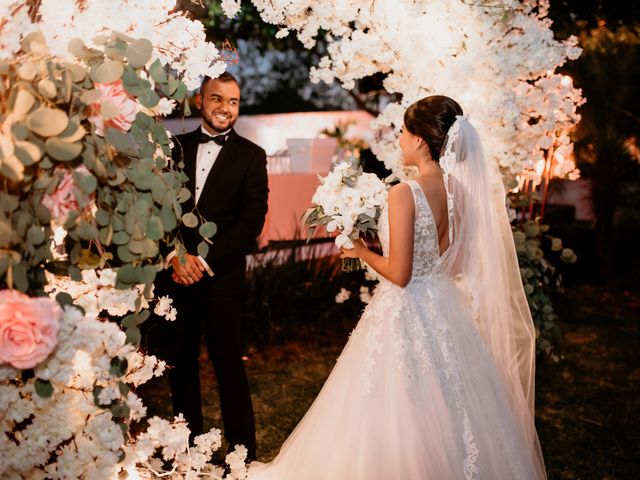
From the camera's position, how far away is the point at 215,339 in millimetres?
3271

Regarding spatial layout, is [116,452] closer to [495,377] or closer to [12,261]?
[12,261]

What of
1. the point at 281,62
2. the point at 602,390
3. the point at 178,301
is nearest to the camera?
the point at 178,301

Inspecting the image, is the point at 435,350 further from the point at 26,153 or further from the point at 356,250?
the point at 26,153

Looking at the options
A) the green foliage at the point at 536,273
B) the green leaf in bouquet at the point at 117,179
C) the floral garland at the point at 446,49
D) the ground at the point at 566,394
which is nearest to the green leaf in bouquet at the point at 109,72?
the green leaf in bouquet at the point at 117,179

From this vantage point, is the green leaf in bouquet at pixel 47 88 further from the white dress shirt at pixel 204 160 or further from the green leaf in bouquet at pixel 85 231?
the white dress shirt at pixel 204 160

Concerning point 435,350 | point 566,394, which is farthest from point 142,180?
point 566,394

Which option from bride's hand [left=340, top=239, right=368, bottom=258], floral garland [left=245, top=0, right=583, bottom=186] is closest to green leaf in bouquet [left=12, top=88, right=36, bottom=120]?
bride's hand [left=340, top=239, right=368, bottom=258]

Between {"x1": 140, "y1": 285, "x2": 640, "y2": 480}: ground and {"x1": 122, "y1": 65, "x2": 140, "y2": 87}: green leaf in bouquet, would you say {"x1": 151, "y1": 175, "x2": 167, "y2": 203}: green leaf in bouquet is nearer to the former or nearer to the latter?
{"x1": 122, "y1": 65, "x2": 140, "y2": 87}: green leaf in bouquet

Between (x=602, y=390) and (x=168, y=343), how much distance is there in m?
3.56

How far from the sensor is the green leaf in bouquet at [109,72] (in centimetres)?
150

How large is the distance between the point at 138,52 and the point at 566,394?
4.50m

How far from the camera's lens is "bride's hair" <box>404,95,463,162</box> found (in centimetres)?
284

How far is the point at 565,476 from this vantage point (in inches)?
145

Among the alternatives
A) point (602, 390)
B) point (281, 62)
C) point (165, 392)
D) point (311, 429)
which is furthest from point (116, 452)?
point (281, 62)
